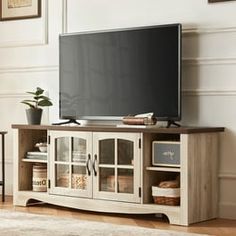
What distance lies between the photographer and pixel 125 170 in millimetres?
4766

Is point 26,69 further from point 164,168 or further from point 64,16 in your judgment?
point 164,168

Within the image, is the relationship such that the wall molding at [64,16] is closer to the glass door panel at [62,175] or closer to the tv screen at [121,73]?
the tv screen at [121,73]

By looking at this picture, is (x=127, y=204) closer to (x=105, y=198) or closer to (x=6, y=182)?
(x=105, y=198)

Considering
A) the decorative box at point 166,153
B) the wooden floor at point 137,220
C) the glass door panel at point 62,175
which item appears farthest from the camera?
the glass door panel at point 62,175

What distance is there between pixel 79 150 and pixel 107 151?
28 cm

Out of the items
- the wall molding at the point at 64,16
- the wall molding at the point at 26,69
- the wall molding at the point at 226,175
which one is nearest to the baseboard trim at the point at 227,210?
the wall molding at the point at 226,175

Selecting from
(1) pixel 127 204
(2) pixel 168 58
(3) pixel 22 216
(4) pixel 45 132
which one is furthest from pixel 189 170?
(4) pixel 45 132

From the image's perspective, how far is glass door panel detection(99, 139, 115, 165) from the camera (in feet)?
15.9

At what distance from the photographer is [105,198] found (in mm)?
4852

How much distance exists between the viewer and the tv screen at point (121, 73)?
4.80m

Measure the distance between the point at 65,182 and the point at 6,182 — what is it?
1.11 meters

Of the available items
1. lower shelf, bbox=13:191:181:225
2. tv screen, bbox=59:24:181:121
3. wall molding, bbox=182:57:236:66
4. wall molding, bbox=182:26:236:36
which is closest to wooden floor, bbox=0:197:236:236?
lower shelf, bbox=13:191:181:225

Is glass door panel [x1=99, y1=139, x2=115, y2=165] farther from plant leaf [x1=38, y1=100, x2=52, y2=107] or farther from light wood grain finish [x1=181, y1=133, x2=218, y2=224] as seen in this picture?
plant leaf [x1=38, y1=100, x2=52, y2=107]

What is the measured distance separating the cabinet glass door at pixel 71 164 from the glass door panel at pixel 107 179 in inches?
3.8
